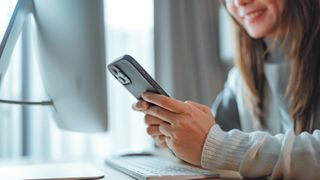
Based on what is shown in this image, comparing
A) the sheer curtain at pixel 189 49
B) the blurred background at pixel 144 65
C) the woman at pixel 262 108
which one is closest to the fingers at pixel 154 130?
the woman at pixel 262 108

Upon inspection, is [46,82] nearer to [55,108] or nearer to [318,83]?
[55,108]

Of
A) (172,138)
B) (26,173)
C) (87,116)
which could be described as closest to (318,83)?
(172,138)

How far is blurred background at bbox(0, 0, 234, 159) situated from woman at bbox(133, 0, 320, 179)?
962 millimetres

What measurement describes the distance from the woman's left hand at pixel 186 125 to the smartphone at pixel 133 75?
2cm

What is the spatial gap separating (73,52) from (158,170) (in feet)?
1.00

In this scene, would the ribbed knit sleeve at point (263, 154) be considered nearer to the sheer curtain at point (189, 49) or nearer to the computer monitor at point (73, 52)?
the computer monitor at point (73, 52)

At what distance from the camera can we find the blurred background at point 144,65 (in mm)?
2357

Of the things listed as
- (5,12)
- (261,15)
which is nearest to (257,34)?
(261,15)

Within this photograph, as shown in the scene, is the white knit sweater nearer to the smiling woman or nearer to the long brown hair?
the long brown hair

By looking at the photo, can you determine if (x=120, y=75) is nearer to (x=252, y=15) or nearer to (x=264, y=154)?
(x=264, y=154)

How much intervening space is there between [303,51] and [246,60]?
259 mm

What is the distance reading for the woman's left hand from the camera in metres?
0.87

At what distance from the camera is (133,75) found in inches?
31.5

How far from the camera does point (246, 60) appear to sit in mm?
1427
